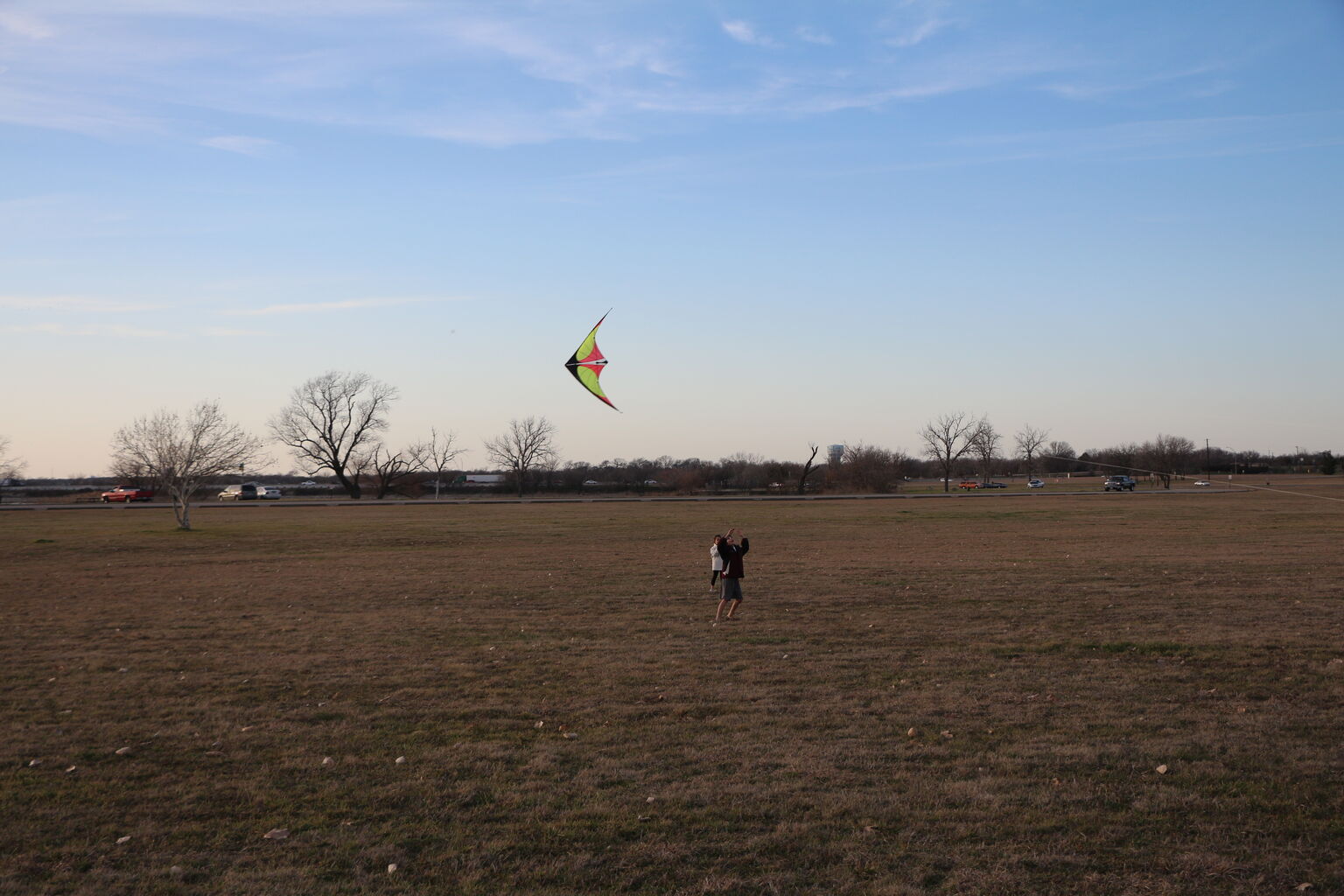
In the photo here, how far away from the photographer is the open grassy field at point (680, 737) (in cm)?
602

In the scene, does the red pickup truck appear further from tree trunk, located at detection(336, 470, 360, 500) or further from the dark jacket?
the dark jacket

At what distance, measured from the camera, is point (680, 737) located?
344 inches

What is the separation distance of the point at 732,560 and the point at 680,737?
7533mm

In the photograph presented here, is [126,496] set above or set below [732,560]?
above

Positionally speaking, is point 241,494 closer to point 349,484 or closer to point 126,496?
point 126,496

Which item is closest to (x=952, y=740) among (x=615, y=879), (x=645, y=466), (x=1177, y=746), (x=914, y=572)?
(x=1177, y=746)

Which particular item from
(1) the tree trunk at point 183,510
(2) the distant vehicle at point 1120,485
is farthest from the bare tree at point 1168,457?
(1) the tree trunk at point 183,510

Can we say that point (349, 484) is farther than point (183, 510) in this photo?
Yes

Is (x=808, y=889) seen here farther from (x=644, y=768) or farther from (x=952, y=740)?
(x=952, y=740)

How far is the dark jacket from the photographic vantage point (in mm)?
16125

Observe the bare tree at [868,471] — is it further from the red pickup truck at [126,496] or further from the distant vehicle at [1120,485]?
the red pickup truck at [126,496]

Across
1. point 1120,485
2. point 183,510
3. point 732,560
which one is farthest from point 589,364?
point 1120,485

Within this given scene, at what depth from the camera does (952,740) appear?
850cm

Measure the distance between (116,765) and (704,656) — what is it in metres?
6.84
